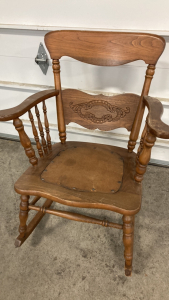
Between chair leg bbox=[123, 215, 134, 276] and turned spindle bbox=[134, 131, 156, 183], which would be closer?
turned spindle bbox=[134, 131, 156, 183]

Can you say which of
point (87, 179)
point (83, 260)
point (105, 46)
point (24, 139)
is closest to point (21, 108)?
point (24, 139)

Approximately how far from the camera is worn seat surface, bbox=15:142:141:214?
3.06 ft

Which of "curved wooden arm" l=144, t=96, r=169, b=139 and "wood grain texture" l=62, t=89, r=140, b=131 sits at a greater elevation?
"curved wooden arm" l=144, t=96, r=169, b=139

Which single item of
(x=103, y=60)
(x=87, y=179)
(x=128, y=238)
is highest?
(x=103, y=60)

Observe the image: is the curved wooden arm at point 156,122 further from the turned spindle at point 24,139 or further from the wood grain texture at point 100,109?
the turned spindle at point 24,139

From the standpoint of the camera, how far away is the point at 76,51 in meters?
1.14

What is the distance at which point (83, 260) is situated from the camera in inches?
50.4

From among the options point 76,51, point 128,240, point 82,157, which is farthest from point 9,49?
point 128,240

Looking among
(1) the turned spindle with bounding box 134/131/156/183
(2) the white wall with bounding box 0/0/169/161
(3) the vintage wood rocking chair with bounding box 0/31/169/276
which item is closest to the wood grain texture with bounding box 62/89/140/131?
(3) the vintage wood rocking chair with bounding box 0/31/169/276

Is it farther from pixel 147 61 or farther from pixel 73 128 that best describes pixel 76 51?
pixel 73 128

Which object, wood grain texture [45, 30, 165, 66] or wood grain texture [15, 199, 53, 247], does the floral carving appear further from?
wood grain texture [15, 199, 53, 247]

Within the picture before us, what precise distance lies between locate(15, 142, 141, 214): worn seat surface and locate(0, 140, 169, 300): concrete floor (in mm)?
564

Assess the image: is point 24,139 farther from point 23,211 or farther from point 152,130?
point 152,130

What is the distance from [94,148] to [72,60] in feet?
2.61
